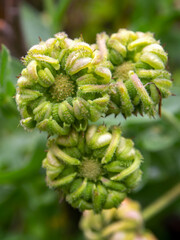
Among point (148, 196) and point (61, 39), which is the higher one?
point (61, 39)

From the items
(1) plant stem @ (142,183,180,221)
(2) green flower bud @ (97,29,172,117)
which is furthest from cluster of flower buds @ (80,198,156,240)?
(2) green flower bud @ (97,29,172,117)

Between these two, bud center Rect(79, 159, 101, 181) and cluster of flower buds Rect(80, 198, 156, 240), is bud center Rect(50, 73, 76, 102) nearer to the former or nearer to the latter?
bud center Rect(79, 159, 101, 181)

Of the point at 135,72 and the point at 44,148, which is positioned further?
the point at 44,148

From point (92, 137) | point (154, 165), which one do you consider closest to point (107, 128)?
point (92, 137)

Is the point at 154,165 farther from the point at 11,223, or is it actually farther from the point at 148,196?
the point at 11,223

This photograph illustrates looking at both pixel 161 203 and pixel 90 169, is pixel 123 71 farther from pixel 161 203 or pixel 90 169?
pixel 161 203

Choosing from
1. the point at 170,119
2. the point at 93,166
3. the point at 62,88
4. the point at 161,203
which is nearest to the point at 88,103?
the point at 62,88
